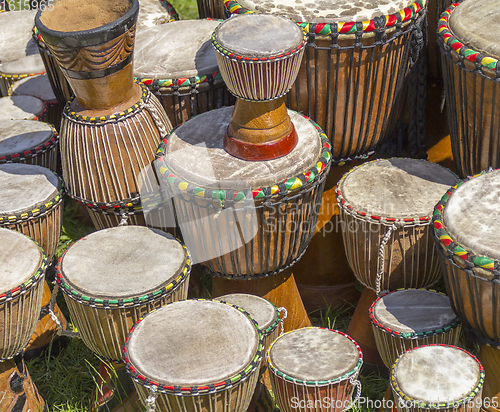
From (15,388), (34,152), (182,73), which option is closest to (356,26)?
(182,73)

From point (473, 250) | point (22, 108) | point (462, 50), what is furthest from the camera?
point (22, 108)

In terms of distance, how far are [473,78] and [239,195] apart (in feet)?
3.95

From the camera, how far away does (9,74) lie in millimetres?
4227

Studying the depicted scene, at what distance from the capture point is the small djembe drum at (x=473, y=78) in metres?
2.68

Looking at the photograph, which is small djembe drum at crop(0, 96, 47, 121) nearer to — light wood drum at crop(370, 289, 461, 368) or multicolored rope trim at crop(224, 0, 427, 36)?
multicolored rope trim at crop(224, 0, 427, 36)

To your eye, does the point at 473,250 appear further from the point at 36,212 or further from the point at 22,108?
the point at 22,108

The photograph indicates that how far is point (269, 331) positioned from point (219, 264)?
1.52 feet

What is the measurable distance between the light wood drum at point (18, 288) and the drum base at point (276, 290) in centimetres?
99

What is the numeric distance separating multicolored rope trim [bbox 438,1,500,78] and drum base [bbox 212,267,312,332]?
54.0 inches

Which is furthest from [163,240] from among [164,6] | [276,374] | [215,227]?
[164,6]

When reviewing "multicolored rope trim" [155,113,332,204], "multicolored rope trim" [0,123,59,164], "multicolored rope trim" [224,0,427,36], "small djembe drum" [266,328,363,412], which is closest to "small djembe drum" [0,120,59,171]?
"multicolored rope trim" [0,123,59,164]

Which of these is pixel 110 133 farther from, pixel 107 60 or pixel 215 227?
pixel 215 227

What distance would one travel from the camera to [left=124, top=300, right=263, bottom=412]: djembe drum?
2.08 meters

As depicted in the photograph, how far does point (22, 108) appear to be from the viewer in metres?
3.79
